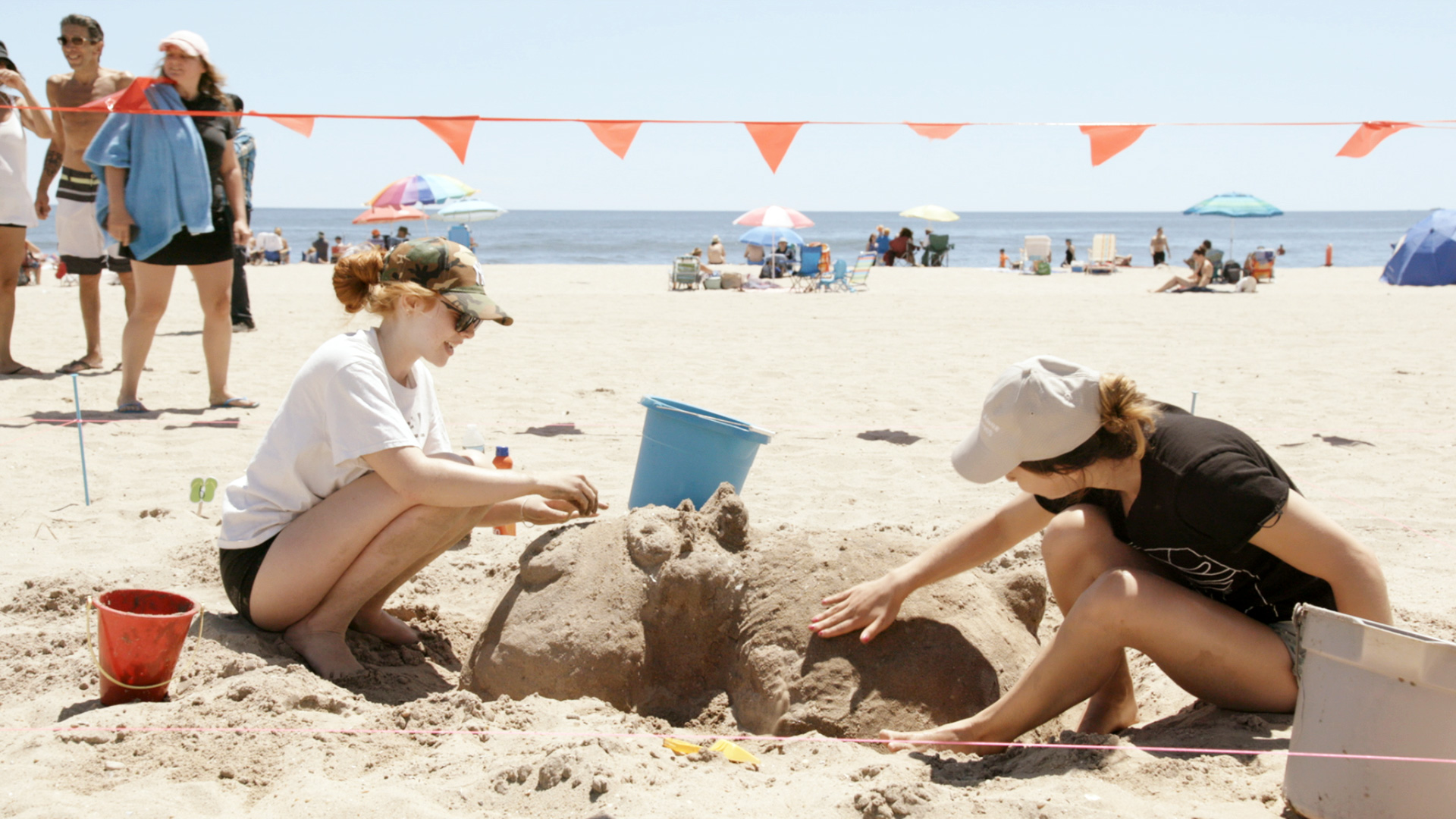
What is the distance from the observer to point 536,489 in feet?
8.70

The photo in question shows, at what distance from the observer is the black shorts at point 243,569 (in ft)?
8.90

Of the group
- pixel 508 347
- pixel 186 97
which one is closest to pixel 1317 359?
pixel 508 347

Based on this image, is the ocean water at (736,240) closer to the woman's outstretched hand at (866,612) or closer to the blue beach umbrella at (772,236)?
the blue beach umbrella at (772,236)

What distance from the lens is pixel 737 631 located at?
111 inches

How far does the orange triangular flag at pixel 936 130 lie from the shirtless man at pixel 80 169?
432 cm

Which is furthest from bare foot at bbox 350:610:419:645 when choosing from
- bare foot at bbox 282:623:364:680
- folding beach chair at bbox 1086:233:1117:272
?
folding beach chair at bbox 1086:233:1117:272

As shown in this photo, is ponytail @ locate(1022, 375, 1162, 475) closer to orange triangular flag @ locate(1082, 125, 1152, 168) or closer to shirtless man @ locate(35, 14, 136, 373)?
orange triangular flag @ locate(1082, 125, 1152, 168)

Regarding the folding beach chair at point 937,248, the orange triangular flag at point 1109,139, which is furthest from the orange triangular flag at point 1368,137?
the folding beach chair at point 937,248

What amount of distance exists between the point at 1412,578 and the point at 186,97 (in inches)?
219

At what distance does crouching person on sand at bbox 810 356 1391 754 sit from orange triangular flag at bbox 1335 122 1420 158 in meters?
4.03

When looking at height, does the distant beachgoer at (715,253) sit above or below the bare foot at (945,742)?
above

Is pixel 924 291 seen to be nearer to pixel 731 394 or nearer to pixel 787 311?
pixel 787 311

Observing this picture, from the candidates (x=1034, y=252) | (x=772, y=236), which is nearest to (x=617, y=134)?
(x=772, y=236)

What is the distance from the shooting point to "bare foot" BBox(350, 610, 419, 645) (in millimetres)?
3016
